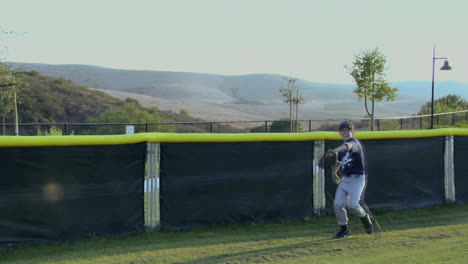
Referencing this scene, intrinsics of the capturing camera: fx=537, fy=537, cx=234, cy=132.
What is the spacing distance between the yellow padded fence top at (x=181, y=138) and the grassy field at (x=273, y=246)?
1410mm

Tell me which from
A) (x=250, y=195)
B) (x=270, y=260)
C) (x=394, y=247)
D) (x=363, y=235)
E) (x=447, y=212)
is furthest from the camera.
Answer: (x=447, y=212)

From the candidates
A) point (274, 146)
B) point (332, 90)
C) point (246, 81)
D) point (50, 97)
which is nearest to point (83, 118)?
point (50, 97)

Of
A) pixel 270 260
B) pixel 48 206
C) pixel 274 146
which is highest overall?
pixel 274 146

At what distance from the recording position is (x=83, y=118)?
2160 inches

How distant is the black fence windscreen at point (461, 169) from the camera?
10.8m

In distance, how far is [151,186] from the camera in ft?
26.7

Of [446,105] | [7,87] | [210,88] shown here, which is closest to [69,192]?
[7,87]

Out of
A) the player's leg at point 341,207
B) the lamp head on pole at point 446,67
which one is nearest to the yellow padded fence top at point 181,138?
the player's leg at point 341,207

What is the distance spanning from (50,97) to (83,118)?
4.56m

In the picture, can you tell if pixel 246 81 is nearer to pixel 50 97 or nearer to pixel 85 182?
pixel 50 97

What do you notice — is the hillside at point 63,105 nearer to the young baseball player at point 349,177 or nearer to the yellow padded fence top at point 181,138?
the yellow padded fence top at point 181,138

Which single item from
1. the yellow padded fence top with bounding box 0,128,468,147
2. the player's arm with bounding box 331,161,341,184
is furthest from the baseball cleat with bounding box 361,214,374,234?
the yellow padded fence top with bounding box 0,128,468,147

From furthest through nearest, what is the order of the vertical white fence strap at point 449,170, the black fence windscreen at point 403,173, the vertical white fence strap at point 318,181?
the vertical white fence strap at point 449,170
the black fence windscreen at point 403,173
the vertical white fence strap at point 318,181

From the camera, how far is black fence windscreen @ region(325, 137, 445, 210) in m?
9.93
